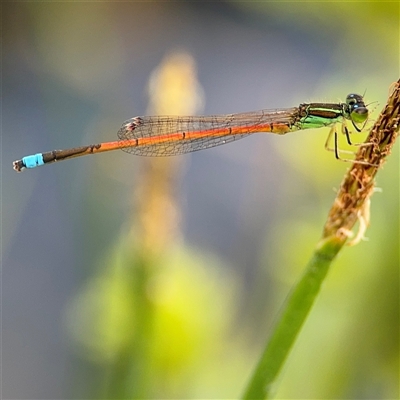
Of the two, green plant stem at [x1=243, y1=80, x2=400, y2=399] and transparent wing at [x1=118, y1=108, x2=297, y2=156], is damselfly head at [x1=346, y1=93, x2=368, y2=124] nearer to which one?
transparent wing at [x1=118, y1=108, x2=297, y2=156]

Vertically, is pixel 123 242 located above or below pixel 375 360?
above

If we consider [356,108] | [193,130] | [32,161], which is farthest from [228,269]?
[32,161]

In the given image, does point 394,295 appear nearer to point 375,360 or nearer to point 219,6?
point 375,360

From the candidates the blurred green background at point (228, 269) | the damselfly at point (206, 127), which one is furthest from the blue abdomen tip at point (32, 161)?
the blurred green background at point (228, 269)

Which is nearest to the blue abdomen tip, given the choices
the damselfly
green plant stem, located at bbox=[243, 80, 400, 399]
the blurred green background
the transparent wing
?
the damselfly

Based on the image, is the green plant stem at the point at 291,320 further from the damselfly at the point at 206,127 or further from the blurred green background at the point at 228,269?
the damselfly at the point at 206,127

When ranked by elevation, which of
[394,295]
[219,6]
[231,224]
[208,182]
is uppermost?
[219,6]

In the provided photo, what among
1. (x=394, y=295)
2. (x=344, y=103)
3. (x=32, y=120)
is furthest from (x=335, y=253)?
(x=32, y=120)

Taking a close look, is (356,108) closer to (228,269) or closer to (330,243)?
(228,269)
